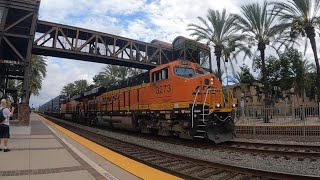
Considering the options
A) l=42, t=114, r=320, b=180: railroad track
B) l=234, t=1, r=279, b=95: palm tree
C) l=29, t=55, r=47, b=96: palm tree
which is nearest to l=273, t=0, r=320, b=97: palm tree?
l=234, t=1, r=279, b=95: palm tree

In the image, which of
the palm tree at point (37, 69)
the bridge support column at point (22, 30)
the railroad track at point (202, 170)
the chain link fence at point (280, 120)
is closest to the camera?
the railroad track at point (202, 170)

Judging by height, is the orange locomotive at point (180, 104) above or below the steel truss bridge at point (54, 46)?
below

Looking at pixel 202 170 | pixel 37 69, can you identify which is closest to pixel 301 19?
pixel 202 170

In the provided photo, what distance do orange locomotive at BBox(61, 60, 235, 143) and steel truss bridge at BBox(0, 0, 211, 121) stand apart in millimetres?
10918

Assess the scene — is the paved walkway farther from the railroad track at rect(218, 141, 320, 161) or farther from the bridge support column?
the bridge support column

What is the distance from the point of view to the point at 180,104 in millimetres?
14875

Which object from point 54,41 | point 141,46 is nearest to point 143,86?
point 54,41

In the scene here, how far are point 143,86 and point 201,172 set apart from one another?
34.1 ft

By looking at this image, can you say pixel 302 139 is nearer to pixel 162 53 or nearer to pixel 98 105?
pixel 98 105

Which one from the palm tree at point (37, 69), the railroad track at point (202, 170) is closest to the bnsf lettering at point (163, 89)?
the railroad track at point (202, 170)

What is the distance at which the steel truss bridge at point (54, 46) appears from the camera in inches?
1016

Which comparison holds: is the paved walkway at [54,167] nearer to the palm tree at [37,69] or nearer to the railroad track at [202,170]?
the railroad track at [202,170]

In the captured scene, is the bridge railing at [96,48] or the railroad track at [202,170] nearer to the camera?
the railroad track at [202,170]

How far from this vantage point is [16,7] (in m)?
25.6
